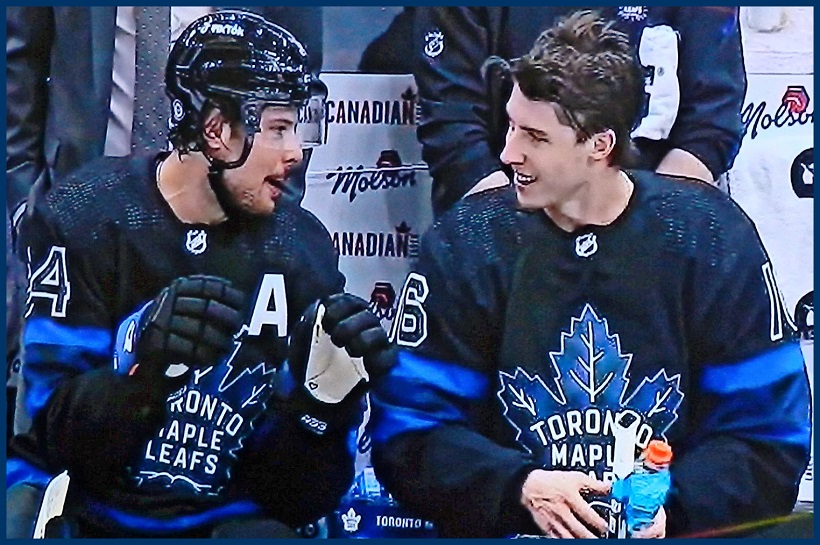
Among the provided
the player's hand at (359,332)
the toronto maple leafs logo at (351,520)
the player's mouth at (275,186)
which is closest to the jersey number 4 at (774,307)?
the player's hand at (359,332)

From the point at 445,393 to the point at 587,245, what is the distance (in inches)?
25.0

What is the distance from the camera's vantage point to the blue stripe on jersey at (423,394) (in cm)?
389

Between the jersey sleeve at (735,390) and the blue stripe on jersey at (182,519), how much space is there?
1.35 m

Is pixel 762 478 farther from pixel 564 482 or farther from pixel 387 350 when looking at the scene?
pixel 387 350

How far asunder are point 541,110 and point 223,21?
3.37ft

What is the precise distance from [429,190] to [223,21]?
830 millimetres

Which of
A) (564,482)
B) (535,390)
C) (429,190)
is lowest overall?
(564,482)

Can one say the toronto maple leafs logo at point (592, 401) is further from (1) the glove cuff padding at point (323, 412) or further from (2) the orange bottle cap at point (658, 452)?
(1) the glove cuff padding at point (323, 412)

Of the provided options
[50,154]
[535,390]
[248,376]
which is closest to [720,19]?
[535,390]

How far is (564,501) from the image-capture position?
3852 millimetres

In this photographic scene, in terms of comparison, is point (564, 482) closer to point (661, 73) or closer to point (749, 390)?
point (749, 390)

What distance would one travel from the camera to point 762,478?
12.7ft

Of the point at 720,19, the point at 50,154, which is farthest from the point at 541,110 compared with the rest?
the point at 50,154

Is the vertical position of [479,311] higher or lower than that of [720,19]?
lower
